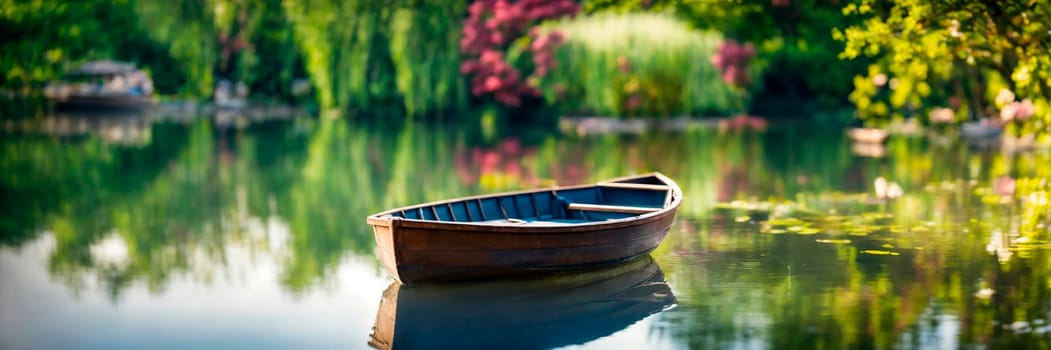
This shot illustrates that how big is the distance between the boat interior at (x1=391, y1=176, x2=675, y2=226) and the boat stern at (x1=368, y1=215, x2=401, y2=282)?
0.57 m

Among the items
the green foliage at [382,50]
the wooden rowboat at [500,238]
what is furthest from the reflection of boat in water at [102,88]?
the wooden rowboat at [500,238]

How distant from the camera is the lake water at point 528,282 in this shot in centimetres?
1081

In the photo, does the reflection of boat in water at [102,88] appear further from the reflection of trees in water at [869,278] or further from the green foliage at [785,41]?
the reflection of trees in water at [869,278]

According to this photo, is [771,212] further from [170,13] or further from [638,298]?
[170,13]

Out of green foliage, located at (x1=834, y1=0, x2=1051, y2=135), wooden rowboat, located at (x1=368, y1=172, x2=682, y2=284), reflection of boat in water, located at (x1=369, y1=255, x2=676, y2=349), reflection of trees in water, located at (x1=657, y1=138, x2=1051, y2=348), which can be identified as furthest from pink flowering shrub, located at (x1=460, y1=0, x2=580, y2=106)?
reflection of boat in water, located at (x1=369, y1=255, x2=676, y2=349)

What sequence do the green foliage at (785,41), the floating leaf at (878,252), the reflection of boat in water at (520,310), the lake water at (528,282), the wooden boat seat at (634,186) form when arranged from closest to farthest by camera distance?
the reflection of boat in water at (520,310) → the lake water at (528,282) → the floating leaf at (878,252) → the wooden boat seat at (634,186) → the green foliage at (785,41)

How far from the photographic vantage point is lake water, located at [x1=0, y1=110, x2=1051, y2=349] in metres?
10.8

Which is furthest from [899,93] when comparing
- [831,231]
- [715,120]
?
[831,231]

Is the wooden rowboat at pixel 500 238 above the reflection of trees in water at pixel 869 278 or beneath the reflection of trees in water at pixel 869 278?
above

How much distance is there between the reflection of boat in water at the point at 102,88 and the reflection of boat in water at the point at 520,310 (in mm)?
42770

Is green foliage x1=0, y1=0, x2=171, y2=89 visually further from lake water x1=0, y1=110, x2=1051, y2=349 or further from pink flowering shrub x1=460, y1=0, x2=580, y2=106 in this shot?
lake water x1=0, y1=110, x2=1051, y2=349

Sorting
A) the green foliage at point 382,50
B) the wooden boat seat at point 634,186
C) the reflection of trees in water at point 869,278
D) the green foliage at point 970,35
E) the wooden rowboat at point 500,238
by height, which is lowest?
the reflection of trees in water at point 869,278

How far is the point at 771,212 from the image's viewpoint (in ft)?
59.6

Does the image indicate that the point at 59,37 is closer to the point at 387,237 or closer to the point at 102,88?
the point at 102,88
